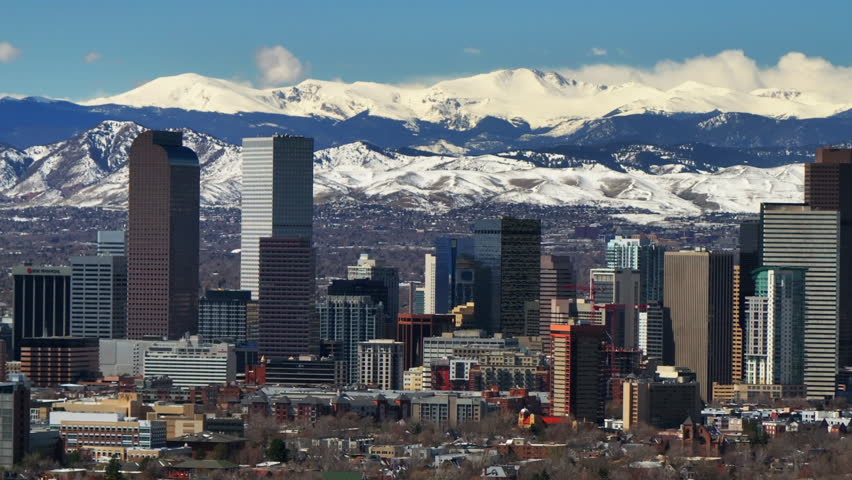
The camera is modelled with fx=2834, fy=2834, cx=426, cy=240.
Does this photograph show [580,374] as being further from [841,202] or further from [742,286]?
[841,202]

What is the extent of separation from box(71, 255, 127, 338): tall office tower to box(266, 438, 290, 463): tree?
235 ft

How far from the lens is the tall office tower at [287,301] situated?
563 feet

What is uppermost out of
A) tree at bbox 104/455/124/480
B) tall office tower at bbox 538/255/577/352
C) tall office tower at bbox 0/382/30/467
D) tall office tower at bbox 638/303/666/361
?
tall office tower at bbox 538/255/577/352

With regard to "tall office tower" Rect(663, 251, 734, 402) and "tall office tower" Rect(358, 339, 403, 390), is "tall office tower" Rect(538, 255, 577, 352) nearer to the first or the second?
"tall office tower" Rect(663, 251, 734, 402)

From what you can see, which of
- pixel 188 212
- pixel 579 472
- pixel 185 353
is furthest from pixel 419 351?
pixel 579 472

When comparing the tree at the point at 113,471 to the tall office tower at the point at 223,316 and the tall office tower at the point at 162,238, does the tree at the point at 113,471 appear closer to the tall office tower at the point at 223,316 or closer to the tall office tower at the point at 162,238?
the tall office tower at the point at 223,316

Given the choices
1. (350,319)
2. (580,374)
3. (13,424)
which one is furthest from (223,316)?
(13,424)

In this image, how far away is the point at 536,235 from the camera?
7446 inches

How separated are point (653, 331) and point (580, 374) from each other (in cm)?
3556

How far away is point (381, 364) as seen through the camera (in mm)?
159750

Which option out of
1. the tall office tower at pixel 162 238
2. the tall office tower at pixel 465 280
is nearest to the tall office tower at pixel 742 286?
the tall office tower at pixel 465 280

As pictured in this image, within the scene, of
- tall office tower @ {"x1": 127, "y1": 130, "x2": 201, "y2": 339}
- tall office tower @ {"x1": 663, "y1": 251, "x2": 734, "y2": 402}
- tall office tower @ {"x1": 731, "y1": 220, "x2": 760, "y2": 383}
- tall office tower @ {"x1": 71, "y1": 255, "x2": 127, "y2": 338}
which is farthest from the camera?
tall office tower @ {"x1": 127, "y1": 130, "x2": 201, "y2": 339}

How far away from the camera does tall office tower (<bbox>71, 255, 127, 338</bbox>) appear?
178125mm

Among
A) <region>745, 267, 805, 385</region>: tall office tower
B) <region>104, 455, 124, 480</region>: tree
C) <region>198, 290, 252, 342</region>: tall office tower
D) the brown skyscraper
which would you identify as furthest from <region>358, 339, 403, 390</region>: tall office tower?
<region>104, 455, 124, 480</region>: tree
